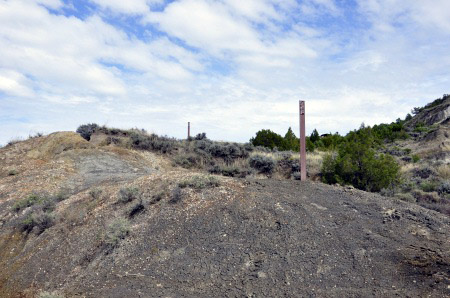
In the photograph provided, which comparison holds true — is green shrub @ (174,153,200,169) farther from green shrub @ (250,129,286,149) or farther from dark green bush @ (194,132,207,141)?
green shrub @ (250,129,286,149)

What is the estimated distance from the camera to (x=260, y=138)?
1105 inches

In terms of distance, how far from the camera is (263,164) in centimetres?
1866

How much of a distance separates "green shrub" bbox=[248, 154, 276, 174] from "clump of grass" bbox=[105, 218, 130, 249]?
11.0 metres

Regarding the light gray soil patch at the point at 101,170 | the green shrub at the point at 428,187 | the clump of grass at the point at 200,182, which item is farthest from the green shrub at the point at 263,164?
the clump of grass at the point at 200,182

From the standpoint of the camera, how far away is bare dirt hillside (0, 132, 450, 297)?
5895 millimetres

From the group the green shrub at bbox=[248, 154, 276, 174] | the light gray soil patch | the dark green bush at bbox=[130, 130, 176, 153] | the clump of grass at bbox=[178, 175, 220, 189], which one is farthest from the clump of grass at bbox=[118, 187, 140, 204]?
the dark green bush at bbox=[130, 130, 176, 153]

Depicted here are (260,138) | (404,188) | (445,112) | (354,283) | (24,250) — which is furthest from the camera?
(445,112)

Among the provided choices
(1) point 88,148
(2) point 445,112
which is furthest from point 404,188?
(2) point 445,112

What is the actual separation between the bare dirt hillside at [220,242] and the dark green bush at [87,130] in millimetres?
13670

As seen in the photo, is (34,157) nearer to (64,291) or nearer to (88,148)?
(88,148)

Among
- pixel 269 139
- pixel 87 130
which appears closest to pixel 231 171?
pixel 269 139

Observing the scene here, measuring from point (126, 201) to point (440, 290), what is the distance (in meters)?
6.95

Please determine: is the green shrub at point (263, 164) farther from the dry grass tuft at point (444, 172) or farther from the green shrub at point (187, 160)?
the dry grass tuft at point (444, 172)

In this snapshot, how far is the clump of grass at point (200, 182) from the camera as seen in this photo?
9266 millimetres
